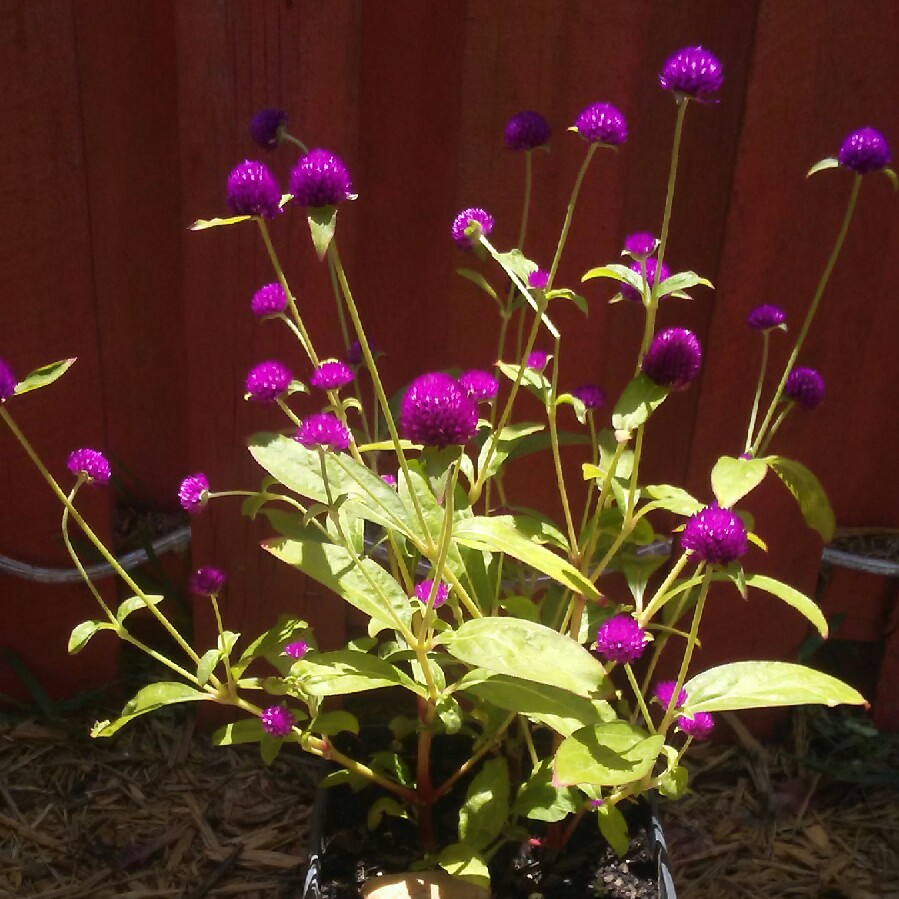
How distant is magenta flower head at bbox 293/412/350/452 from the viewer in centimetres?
107

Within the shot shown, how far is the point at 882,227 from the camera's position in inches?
59.4

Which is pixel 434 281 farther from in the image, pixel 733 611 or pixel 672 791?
pixel 672 791

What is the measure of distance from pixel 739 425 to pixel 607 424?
8.2 inches

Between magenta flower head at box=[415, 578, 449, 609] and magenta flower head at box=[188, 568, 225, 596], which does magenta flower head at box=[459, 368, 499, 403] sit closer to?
magenta flower head at box=[415, 578, 449, 609]

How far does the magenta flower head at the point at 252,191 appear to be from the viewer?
102 centimetres

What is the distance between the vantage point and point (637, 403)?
105cm

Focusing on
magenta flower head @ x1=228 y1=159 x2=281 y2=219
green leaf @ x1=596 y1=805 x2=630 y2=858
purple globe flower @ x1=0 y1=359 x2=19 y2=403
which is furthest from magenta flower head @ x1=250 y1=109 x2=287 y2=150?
green leaf @ x1=596 y1=805 x2=630 y2=858

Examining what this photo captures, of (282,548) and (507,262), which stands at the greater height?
(507,262)

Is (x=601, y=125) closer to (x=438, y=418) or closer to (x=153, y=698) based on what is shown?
(x=438, y=418)

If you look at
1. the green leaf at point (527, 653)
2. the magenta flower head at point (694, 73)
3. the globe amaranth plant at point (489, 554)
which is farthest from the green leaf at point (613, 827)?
the magenta flower head at point (694, 73)

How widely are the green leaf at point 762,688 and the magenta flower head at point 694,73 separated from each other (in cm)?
61

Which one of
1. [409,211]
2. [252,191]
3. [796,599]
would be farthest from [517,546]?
[409,211]

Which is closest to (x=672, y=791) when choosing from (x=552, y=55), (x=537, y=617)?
(x=537, y=617)

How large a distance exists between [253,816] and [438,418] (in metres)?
1.08
